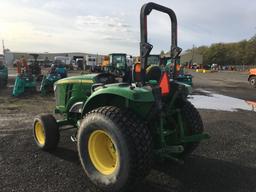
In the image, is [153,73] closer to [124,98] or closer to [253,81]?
[124,98]

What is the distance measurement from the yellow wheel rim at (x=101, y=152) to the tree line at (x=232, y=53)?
71175 mm

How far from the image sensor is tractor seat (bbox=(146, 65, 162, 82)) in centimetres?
444

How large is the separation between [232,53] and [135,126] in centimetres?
7930

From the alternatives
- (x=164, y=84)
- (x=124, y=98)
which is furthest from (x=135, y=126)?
(x=164, y=84)

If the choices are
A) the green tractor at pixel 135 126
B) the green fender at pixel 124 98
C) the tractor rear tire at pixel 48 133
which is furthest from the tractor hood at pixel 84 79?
the green fender at pixel 124 98

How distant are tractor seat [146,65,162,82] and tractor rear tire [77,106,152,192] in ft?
2.13

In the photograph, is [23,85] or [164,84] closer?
[164,84]

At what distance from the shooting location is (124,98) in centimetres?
434

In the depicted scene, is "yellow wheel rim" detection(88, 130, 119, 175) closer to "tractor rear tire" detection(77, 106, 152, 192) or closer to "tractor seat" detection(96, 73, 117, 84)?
"tractor rear tire" detection(77, 106, 152, 192)

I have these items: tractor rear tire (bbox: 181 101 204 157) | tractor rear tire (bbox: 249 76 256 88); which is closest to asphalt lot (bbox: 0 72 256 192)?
tractor rear tire (bbox: 181 101 204 157)

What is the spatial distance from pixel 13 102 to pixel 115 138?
8.85 m

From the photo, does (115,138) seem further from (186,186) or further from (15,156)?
(15,156)

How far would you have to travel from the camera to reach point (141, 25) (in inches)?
159

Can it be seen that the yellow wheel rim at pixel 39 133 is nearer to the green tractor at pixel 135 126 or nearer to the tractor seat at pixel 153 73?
the green tractor at pixel 135 126
